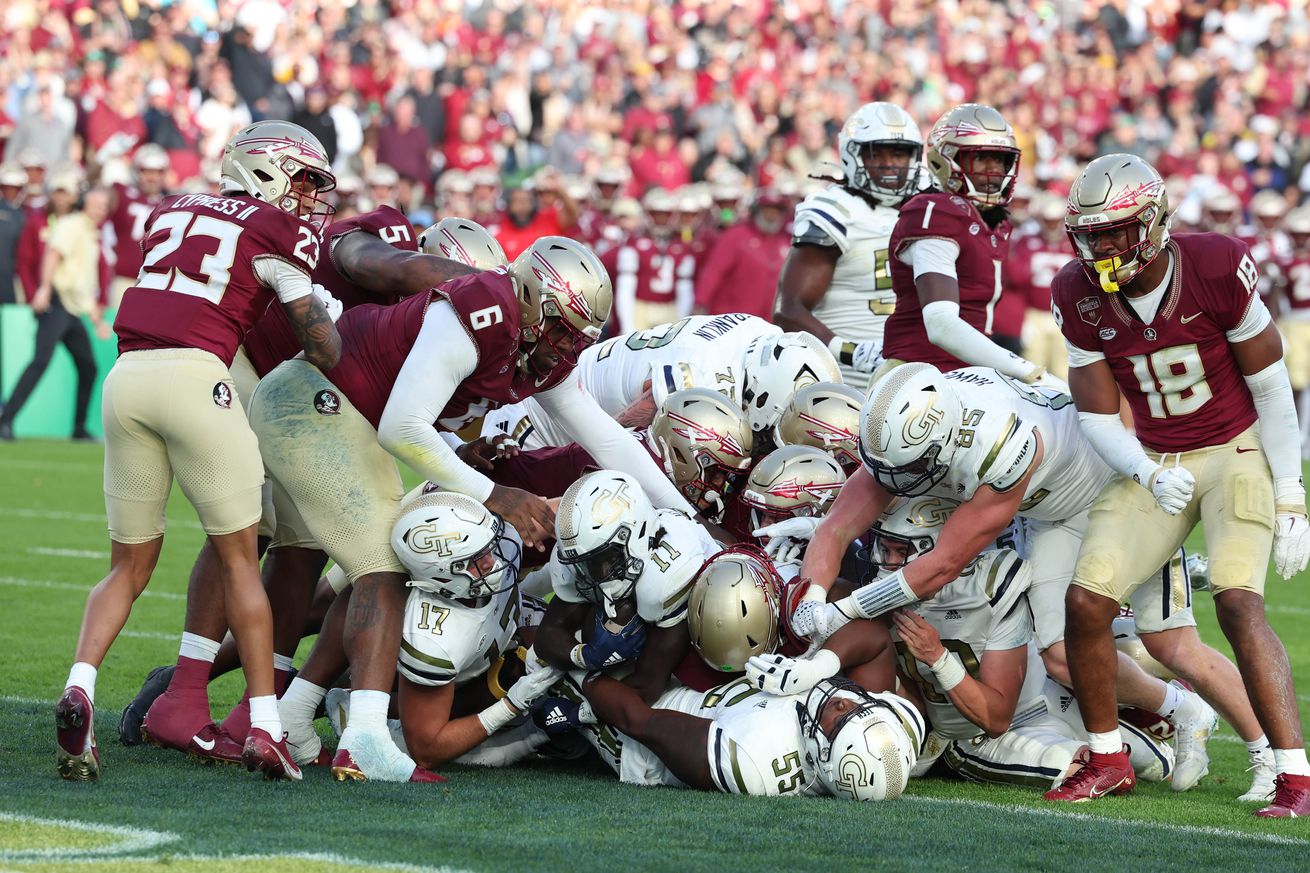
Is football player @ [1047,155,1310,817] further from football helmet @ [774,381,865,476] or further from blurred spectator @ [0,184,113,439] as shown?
blurred spectator @ [0,184,113,439]

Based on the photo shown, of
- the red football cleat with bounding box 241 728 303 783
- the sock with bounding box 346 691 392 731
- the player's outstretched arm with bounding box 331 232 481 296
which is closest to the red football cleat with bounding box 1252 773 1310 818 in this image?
the sock with bounding box 346 691 392 731

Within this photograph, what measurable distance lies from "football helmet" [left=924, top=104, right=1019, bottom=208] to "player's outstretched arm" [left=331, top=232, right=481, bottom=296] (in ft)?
6.81

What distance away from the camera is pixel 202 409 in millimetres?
5234

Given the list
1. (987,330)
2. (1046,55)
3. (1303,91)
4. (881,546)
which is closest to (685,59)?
(1046,55)

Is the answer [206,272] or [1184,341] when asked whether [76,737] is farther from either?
[1184,341]

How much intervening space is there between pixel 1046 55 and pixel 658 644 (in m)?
19.3

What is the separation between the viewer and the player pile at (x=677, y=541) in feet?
17.3

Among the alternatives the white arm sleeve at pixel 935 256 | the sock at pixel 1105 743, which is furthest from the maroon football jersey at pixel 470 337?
the sock at pixel 1105 743

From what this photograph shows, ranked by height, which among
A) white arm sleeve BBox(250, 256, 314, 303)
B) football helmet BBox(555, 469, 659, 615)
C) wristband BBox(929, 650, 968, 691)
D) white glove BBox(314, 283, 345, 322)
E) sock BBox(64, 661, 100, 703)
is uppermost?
white arm sleeve BBox(250, 256, 314, 303)

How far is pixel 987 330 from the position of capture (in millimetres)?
7371

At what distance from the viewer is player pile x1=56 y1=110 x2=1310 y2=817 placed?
17.3ft

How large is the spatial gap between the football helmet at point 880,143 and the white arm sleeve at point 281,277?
3.48 m

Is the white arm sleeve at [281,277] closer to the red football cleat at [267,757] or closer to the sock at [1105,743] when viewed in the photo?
the red football cleat at [267,757]

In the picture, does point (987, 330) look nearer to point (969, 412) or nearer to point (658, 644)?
point (969, 412)
